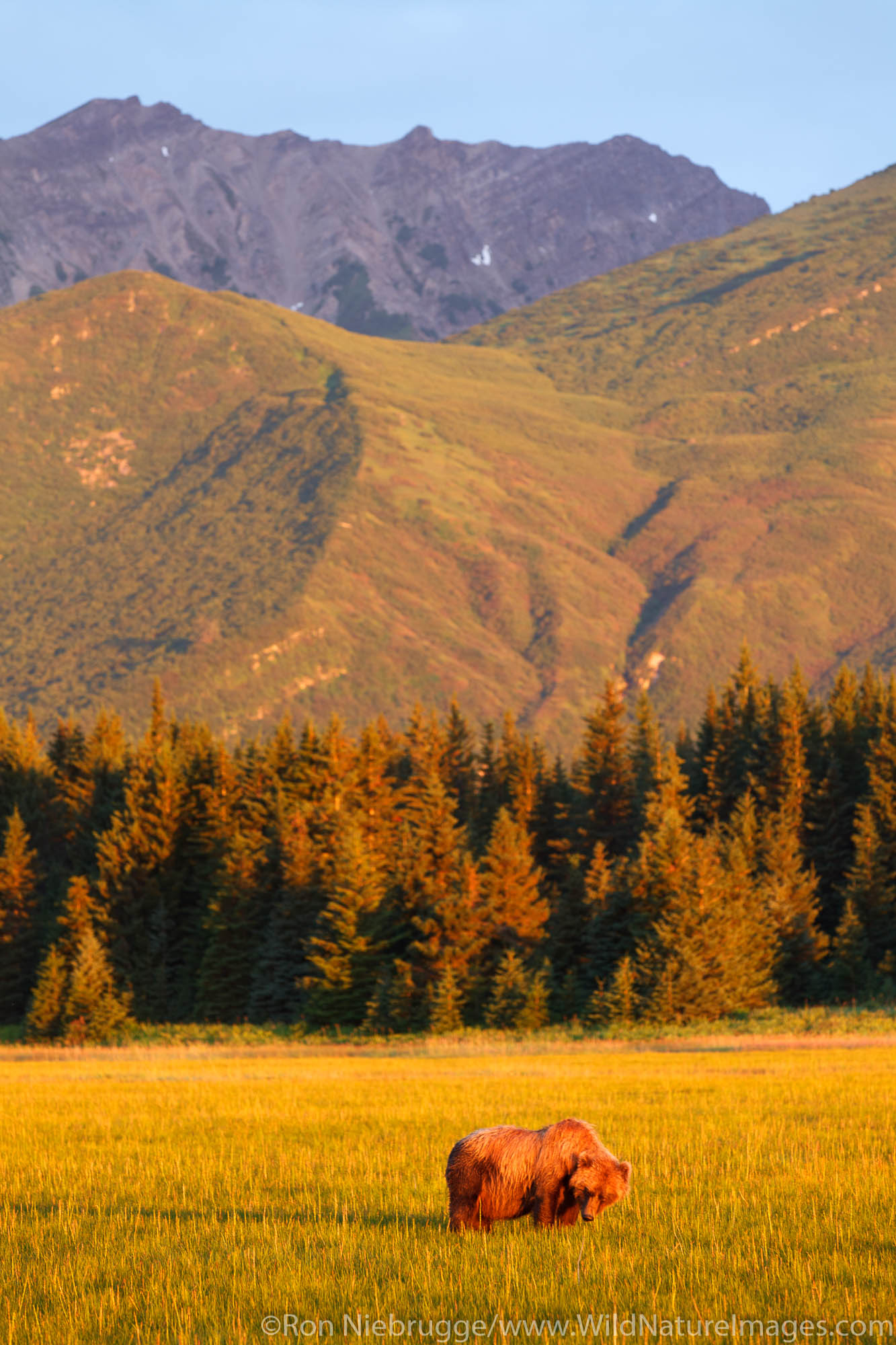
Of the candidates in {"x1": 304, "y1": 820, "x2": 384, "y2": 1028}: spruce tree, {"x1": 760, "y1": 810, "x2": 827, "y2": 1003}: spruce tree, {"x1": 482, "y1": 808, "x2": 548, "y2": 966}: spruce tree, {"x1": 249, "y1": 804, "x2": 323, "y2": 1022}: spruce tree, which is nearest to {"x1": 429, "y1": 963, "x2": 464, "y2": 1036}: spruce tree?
{"x1": 482, "y1": 808, "x2": 548, "y2": 966}: spruce tree

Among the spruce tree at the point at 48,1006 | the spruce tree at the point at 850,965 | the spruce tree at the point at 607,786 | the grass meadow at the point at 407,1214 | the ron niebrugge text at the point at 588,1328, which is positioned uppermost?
the spruce tree at the point at 607,786

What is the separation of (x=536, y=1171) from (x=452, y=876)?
194ft

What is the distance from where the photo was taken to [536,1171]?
41.5ft

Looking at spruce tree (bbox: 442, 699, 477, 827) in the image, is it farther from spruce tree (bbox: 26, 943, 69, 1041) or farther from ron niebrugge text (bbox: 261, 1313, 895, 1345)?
ron niebrugge text (bbox: 261, 1313, 895, 1345)

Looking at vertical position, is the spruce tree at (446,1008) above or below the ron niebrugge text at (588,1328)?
below

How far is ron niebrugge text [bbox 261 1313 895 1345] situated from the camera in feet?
32.7

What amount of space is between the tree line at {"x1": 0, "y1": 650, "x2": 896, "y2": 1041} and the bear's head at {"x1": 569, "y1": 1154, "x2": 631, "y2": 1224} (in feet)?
163

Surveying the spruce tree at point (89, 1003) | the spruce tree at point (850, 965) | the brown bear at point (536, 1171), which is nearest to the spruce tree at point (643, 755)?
the spruce tree at point (850, 965)

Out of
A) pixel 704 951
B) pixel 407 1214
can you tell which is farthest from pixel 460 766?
pixel 407 1214

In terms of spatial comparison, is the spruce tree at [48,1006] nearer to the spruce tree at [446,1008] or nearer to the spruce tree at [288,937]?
the spruce tree at [288,937]

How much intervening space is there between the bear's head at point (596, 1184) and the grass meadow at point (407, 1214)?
31cm

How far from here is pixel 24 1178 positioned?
62.8 feet

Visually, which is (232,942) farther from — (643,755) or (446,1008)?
(643,755)

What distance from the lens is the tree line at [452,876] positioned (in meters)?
66.4
